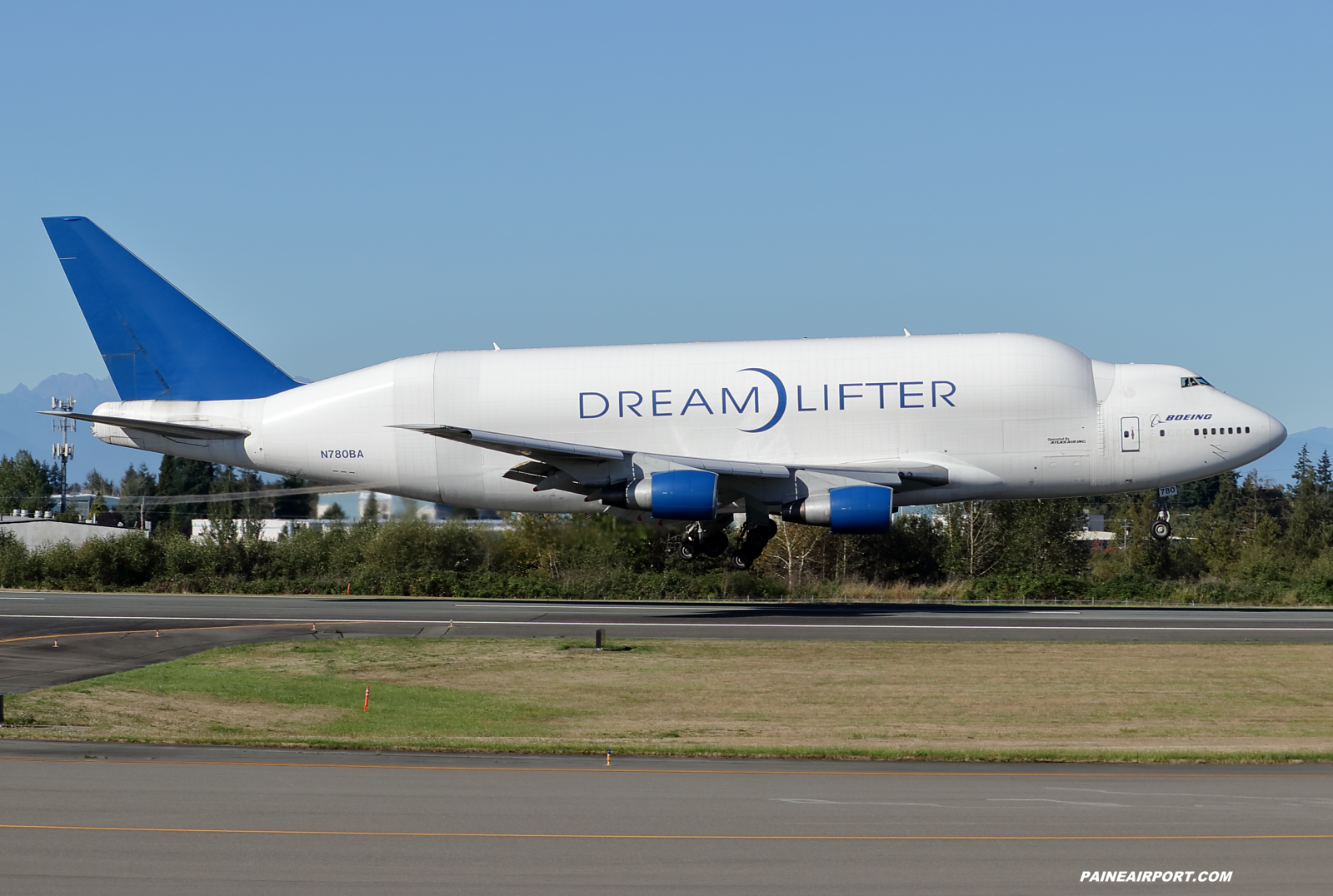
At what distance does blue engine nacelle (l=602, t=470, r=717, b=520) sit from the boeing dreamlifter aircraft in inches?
2.0

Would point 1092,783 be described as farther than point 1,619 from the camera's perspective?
No

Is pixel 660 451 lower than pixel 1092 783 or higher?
higher

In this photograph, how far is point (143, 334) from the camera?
4112 centimetres

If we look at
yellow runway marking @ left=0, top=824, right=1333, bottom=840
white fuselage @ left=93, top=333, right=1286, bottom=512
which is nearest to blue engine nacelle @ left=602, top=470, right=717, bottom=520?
white fuselage @ left=93, top=333, right=1286, bottom=512

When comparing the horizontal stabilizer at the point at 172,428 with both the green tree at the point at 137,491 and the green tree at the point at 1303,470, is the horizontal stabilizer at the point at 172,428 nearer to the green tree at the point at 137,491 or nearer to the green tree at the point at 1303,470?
the green tree at the point at 137,491

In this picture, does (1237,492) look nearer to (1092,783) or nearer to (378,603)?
(378,603)

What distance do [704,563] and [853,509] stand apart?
15547 millimetres

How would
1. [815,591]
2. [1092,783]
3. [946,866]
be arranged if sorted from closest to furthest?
[946,866], [1092,783], [815,591]

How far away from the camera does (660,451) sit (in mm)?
37594

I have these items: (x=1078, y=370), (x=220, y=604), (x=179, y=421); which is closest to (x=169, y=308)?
(x=179, y=421)

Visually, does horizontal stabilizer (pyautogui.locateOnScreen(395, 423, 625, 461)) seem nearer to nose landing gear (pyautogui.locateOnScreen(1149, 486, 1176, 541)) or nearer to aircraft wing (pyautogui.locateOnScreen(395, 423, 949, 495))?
aircraft wing (pyautogui.locateOnScreen(395, 423, 949, 495))

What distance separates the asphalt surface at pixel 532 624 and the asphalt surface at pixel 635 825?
1147 cm

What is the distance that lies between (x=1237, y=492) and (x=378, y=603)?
86.2 meters

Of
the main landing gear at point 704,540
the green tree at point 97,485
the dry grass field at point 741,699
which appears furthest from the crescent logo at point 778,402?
the green tree at point 97,485
